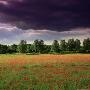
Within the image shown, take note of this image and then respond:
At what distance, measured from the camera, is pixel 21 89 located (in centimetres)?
1544

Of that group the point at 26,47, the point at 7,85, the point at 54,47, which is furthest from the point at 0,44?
the point at 7,85

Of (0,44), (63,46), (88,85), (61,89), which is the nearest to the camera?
(61,89)

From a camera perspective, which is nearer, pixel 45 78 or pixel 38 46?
pixel 45 78

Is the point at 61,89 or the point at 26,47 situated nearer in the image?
the point at 61,89

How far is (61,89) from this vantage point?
15.1 meters

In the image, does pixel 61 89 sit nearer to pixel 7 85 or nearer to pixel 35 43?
pixel 7 85

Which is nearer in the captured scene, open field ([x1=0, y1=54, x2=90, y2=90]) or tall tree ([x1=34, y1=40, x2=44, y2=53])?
open field ([x1=0, y1=54, x2=90, y2=90])

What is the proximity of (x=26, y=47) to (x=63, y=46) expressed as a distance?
30331mm

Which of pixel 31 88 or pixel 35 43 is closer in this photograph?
pixel 31 88

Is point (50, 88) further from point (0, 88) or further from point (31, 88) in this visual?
point (0, 88)

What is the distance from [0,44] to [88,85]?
16841 cm

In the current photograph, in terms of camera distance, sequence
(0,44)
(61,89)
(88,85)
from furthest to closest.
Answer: (0,44) → (88,85) → (61,89)

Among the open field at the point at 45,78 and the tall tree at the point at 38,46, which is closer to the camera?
the open field at the point at 45,78

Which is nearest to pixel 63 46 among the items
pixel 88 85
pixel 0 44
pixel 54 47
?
pixel 54 47
